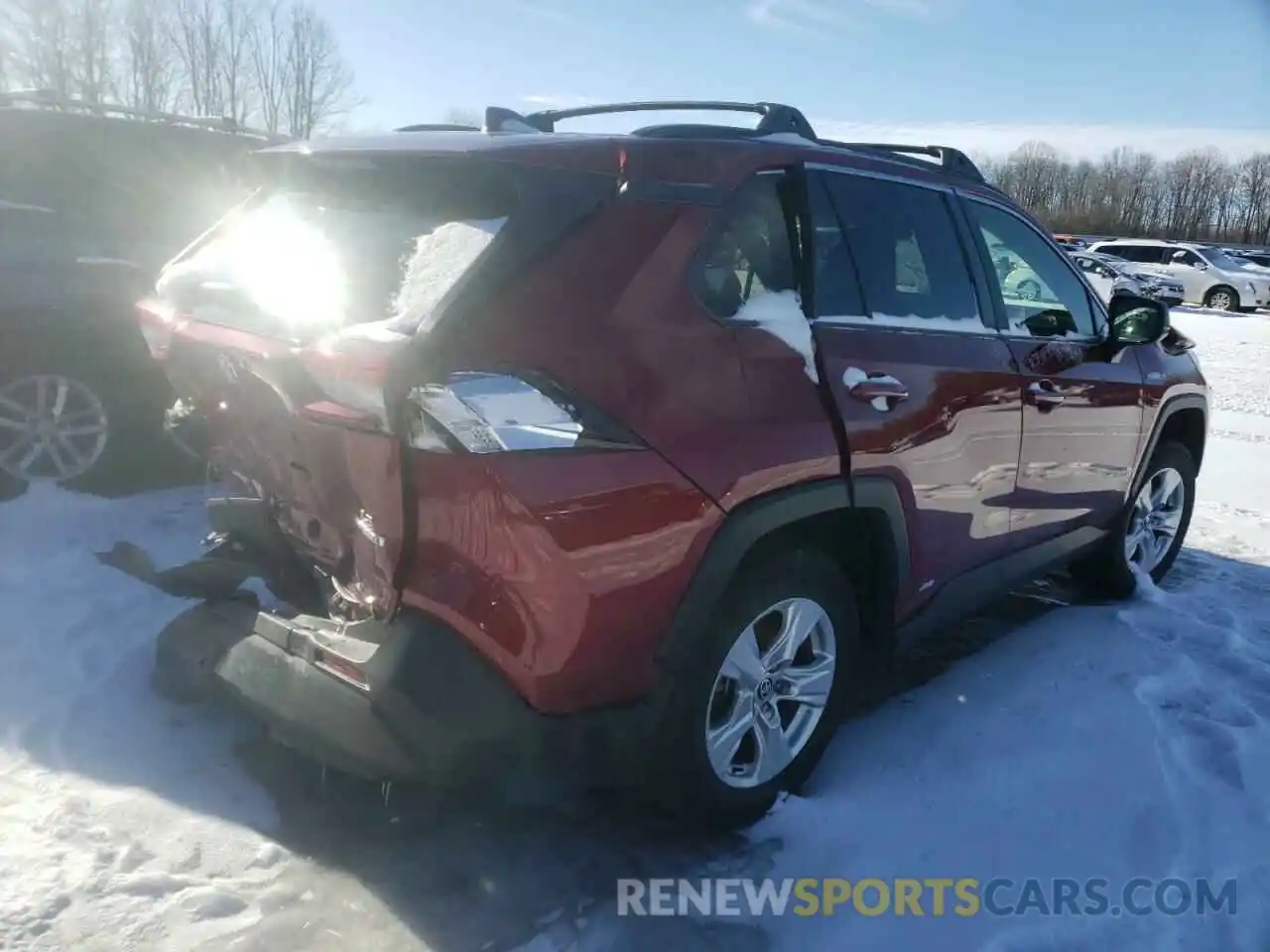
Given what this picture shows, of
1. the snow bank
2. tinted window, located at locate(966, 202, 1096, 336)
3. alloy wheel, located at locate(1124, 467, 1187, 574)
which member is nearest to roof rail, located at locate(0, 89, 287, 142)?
the snow bank

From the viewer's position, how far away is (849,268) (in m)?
3.03

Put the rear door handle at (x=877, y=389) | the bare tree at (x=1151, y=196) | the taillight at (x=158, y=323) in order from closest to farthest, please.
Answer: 1. the rear door handle at (x=877, y=389)
2. the taillight at (x=158, y=323)
3. the bare tree at (x=1151, y=196)

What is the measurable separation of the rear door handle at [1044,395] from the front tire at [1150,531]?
115cm

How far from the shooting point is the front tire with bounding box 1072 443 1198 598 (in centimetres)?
468

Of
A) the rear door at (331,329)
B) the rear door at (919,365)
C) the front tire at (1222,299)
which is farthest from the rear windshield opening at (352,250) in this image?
the front tire at (1222,299)

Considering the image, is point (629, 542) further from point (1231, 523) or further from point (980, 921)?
point (1231, 523)

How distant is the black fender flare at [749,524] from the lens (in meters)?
2.44

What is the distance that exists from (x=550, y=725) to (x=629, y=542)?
45 cm

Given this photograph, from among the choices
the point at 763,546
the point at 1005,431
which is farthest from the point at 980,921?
the point at 1005,431

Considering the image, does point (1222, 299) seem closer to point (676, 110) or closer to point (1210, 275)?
point (1210, 275)

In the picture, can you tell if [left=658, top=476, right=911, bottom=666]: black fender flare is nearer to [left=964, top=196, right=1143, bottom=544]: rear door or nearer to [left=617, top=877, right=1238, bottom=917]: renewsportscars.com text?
[left=617, top=877, right=1238, bottom=917]: renewsportscars.com text

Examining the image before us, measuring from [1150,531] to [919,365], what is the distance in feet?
8.63

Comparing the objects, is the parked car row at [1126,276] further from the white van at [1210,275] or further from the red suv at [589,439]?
the red suv at [589,439]

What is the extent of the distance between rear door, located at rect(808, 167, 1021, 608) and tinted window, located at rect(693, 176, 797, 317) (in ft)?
0.49
